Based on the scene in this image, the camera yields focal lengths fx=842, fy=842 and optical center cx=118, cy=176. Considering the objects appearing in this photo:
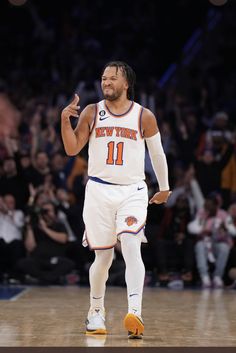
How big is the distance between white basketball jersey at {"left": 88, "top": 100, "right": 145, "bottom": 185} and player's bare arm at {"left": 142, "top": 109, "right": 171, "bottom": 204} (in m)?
0.06

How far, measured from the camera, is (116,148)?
5762mm

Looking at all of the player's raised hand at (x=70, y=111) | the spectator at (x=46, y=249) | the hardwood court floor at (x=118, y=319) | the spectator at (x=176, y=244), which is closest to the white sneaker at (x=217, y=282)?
the spectator at (x=176, y=244)

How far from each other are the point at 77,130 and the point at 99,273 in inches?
39.5

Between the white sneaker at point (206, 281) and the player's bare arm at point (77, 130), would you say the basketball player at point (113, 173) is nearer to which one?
the player's bare arm at point (77, 130)

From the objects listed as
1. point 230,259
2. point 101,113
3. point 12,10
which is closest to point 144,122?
point 101,113

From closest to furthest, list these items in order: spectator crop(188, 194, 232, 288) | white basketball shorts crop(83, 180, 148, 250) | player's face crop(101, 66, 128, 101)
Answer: white basketball shorts crop(83, 180, 148, 250) → player's face crop(101, 66, 128, 101) → spectator crop(188, 194, 232, 288)

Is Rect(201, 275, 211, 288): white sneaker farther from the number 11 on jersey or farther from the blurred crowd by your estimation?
the number 11 on jersey

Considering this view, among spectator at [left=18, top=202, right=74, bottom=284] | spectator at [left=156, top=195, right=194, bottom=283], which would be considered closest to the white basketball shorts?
spectator at [left=18, top=202, right=74, bottom=284]

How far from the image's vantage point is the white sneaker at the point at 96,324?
18.8 ft

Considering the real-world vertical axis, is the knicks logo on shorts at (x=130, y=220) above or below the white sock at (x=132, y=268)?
above

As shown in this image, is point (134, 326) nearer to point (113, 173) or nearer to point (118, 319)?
point (113, 173)

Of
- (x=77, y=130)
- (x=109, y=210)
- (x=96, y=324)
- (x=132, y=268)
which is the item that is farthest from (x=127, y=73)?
(x=96, y=324)

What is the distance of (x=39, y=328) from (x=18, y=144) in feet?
23.7

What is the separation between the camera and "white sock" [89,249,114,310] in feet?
19.0
